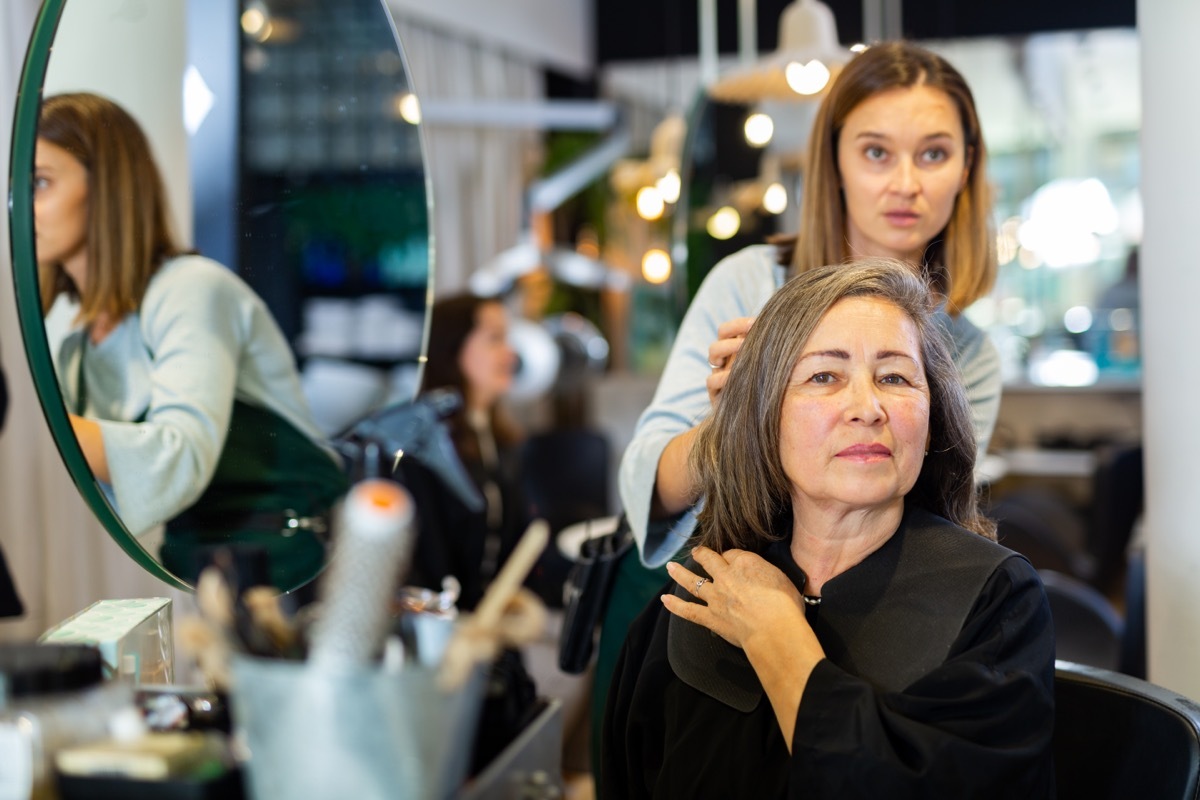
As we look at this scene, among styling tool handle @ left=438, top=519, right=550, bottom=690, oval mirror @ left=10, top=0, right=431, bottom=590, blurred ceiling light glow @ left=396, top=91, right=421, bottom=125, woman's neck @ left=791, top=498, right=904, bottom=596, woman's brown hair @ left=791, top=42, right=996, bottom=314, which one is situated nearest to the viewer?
styling tool handle @ left=438, top=519, right=550, bottom=690

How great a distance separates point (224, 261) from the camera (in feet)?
4.45

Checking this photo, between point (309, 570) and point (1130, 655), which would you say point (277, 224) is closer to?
point (309, 570)

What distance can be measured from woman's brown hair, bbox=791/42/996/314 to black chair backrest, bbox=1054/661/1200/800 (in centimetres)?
48

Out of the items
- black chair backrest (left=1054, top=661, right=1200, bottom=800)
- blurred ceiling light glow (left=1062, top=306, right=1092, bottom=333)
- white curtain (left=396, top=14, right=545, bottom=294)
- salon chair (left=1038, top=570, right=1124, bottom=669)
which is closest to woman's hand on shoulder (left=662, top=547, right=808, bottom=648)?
black chair backrest (left=1054, top=661, right=1200, bottom=800)

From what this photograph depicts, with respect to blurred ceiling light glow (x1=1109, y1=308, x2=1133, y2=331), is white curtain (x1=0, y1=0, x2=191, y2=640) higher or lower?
lower

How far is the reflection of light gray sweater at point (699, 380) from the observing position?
1.55 metres

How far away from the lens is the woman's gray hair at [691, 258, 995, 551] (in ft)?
4.06

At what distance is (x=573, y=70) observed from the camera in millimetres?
7172

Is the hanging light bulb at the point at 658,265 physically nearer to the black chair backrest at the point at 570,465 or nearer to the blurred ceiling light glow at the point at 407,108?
the black chair backrest at the point at 570,465

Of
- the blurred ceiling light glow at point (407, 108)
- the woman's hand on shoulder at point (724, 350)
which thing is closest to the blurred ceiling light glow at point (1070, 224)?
the blurred ceiling light glow at point (407, 108)

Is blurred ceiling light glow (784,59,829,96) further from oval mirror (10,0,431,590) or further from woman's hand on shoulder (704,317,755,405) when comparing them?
woman's hand on shoulder (704,317,755,405)

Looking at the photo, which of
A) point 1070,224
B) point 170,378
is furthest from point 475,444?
point 1070,224

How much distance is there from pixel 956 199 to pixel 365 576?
3.69 feet

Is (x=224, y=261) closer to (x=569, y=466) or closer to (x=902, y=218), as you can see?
(x=902, y=218)
